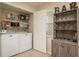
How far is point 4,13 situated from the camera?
12.1 ft

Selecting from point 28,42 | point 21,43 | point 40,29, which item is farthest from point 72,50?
point 28,42

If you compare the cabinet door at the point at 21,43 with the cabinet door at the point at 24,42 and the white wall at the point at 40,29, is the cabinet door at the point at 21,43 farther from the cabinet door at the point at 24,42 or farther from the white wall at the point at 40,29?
the white wall at the point at 40,29

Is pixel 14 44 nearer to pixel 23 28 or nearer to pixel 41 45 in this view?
pixel 41 45

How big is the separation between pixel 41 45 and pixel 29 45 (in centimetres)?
69

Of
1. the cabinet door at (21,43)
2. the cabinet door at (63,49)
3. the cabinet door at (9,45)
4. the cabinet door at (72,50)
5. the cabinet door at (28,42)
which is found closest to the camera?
the cabinet door at (72,50)

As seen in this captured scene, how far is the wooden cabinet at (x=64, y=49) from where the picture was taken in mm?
2284

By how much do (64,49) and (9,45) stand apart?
6.47 feet

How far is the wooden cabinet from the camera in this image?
2.28 meters

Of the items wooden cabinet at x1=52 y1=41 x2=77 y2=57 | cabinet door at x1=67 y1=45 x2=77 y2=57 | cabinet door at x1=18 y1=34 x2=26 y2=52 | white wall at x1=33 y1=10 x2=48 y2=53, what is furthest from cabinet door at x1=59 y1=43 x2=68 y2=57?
cabinet door at x1=18 y1=34 x2=26 y2=52

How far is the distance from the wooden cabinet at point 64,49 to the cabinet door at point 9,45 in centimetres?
157

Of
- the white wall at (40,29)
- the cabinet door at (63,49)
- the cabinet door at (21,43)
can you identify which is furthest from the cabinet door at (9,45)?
the cabinet door at (63,49)

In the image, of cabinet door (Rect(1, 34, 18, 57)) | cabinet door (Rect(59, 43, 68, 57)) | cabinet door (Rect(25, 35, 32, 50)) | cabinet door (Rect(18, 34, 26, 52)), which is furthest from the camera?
cabinet door (Rect(25, 35, 32, 50))

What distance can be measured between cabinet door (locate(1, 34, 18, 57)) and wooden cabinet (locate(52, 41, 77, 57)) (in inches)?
61.8

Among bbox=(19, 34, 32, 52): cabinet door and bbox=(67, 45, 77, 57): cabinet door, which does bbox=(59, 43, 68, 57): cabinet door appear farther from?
bbox=(19, 34, 32, 52): cabinet door
